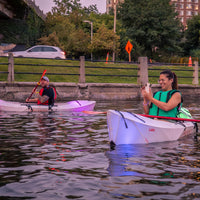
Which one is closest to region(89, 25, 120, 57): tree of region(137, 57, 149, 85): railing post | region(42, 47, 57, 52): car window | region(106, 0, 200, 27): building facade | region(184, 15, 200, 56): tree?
region(42, 47, 57, 52): car window

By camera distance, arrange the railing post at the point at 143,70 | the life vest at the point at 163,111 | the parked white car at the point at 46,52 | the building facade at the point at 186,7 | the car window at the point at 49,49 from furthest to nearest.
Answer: the building facade at the point at 186,7, the car window at the point at 49,49, the parked white car at the point at 46,52, the railing post at the point at 143,70, the life vest at the point at 163,111

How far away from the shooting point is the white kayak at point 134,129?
659cm

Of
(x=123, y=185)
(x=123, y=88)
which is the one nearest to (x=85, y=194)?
(x=123, y=185)

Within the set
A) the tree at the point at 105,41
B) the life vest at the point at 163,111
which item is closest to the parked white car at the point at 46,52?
the tree at the point at 105,41

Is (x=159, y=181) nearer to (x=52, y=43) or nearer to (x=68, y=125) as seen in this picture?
(x=68, y=125)

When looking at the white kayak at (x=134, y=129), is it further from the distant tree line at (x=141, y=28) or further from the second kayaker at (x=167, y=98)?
the distant tree line at (x=141, y=28)

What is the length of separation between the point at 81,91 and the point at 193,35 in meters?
53.8

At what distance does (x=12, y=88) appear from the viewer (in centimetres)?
1712

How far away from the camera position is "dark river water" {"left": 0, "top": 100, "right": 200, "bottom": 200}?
13.7 ft

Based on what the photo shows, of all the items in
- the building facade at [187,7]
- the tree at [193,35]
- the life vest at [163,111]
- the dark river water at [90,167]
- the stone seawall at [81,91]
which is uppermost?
the building facade at [187,7]

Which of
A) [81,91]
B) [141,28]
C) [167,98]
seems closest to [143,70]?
[81,91]

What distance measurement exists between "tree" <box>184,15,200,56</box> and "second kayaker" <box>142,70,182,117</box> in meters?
62.0

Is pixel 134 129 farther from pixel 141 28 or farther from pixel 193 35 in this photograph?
pixel 193 35

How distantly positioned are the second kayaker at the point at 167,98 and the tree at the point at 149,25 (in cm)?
5030
